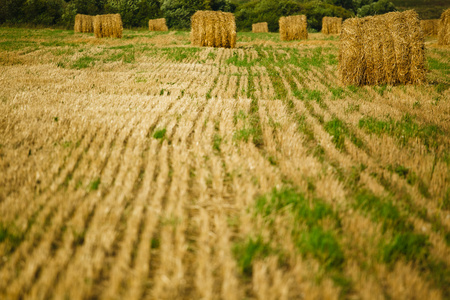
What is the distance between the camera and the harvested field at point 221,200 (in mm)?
2068

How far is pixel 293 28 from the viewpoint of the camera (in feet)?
88.8

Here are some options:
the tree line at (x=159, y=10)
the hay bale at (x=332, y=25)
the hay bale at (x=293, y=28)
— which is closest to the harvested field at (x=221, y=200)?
the hay bale at (x=293, y=28)

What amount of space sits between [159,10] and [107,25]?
29.3m

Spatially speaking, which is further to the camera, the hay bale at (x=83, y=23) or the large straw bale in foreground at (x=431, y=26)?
the hay bale at (x=83, y=23)

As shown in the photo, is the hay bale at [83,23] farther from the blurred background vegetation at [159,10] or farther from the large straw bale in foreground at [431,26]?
the large straw bale in foreground at [431,26]

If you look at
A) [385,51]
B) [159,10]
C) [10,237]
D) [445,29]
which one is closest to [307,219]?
[10,237]

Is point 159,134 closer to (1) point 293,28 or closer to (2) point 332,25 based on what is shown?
(1) point 293,28

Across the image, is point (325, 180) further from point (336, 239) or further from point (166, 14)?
point (166, 14)

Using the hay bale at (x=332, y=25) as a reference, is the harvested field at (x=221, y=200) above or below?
below

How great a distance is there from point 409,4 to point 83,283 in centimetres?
14171

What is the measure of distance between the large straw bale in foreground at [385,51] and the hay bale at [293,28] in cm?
1865

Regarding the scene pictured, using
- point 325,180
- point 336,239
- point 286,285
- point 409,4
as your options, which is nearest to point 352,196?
point 325,180

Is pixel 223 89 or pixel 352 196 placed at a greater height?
pixel 223 89

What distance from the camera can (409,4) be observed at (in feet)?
369
